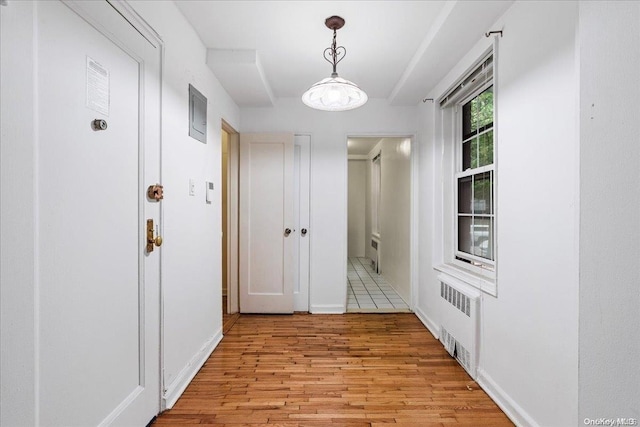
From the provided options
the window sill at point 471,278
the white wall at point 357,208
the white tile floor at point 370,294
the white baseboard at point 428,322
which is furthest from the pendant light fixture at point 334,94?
the white wall at point 357,208

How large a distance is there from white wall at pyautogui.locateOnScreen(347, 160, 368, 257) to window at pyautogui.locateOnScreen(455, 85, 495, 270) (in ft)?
15.0

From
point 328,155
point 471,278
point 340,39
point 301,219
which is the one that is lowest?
point 471,278

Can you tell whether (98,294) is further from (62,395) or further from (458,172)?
(458,172)

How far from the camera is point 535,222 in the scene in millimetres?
1528

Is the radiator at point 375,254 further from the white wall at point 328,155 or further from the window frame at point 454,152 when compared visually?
the window frame at point 454,152

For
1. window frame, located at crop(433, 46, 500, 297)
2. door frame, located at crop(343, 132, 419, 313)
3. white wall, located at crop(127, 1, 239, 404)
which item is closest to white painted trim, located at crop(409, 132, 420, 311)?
door frame, located at crop(343, 132, 419, 313)

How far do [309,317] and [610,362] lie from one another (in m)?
2.89

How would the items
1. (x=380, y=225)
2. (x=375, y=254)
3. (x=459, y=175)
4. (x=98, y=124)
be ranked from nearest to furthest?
(x=98, y=124), (x=459, y=175), (x=380, y=225), (x=375, y=254)

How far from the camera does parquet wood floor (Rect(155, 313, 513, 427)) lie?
66.3 inches

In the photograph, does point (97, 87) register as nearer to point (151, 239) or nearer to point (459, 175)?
point (151, 239)

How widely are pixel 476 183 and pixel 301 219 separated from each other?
1.87 meters

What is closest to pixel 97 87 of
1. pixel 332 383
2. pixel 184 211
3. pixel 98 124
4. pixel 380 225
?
pixel 98 124

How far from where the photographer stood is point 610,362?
2.12 feet

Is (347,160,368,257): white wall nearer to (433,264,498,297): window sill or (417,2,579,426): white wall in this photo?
(433,264,498,297): window sill
